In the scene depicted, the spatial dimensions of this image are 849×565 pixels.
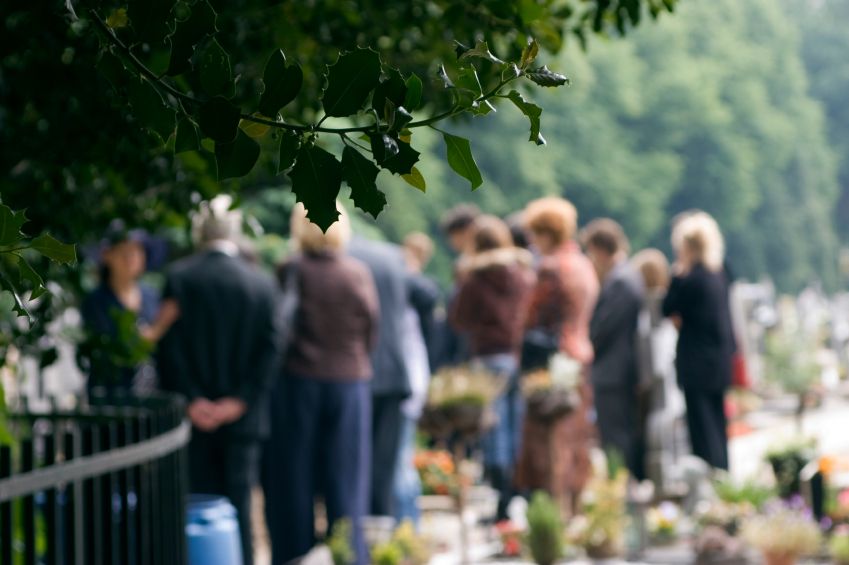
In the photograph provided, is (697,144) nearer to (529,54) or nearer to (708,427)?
(708,427)

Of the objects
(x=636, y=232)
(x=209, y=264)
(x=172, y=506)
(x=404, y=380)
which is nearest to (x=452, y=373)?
(x=404, y=380)

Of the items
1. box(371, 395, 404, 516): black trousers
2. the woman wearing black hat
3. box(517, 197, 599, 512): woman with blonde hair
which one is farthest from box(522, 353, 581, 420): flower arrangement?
the woman wearing black hat

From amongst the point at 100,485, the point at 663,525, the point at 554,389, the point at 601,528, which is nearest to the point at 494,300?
the point at 554,389

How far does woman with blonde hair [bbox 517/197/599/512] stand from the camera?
9.40 meters

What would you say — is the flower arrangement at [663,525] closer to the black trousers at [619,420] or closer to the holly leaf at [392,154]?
the black trousers at [619,420]

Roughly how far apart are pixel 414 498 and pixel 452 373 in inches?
31.8

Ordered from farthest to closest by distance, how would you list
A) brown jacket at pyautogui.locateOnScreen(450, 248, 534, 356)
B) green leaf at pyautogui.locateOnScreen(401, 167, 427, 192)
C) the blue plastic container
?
brown jacket at pyautogui.locateOnScreen(450, 248, 534, 356) → the blue plastic container → green leaf at pyautogui.locateOnScreen(401, 167, 427, 192)

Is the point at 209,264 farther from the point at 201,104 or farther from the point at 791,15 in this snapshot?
the point at 791,15

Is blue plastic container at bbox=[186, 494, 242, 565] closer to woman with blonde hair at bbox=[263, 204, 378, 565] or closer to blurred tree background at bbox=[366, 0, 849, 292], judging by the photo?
woman with blonde hair at bbox=[263, 204, 378, 565]

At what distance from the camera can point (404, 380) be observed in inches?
334

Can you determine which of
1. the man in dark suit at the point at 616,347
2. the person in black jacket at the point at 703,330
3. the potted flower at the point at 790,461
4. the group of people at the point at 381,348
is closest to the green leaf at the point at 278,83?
the group of people at the point at 381,348

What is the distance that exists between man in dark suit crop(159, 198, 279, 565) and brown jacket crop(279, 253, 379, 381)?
45 centimetres

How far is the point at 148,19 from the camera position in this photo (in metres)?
1.45

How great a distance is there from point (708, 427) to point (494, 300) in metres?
1.75
